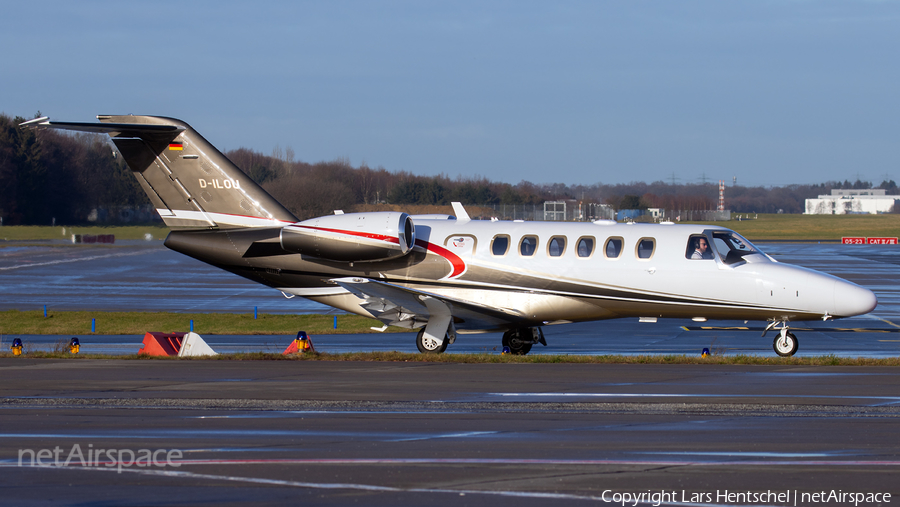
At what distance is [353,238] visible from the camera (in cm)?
1775

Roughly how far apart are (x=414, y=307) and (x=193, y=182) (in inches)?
230

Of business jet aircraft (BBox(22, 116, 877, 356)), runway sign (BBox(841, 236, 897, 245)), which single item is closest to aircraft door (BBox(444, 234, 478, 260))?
business jet aircraft (BBox(22, 116, 877, 356))

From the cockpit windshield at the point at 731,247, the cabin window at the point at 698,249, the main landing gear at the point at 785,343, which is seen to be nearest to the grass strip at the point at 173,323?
the cabin window at the point at 698,249

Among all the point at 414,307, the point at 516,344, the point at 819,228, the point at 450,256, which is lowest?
the point at 516,344

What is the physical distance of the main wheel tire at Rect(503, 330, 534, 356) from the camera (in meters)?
18.8

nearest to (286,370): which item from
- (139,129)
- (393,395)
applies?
(393,395)

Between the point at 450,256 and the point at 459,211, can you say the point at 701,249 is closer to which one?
the point at 450,256

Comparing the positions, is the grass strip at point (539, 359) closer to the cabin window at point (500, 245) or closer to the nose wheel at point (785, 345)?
the nose wheel at point (785, 345)

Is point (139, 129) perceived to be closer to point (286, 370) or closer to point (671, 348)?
point (286, 370)

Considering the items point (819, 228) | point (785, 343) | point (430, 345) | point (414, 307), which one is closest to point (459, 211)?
point (414, 307)

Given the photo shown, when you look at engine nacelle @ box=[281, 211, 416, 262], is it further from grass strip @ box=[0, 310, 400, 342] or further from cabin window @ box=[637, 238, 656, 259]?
grass strip @ box=[0, 310, 400, 342]

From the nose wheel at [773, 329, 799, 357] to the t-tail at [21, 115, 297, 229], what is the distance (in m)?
10.9

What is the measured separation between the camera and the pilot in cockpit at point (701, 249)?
17.5m

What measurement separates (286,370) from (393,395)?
3294 millimetres
